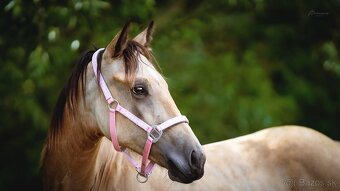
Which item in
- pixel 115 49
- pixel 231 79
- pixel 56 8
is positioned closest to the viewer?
pixel 115 49

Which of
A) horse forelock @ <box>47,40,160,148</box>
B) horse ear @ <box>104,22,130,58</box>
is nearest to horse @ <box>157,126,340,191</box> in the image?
horse forelock @ <box>47,40,160,148</box>

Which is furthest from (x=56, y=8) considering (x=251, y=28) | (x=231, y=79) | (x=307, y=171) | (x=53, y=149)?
(x=251, y=28)

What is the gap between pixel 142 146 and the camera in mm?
2904

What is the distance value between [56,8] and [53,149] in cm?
168

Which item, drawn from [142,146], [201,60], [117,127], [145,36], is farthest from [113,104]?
[201,60]

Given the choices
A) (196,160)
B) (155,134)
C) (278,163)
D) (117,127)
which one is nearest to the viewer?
(196,160)

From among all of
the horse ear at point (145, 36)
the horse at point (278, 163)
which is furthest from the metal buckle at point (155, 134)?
the horse at point (278, 163)

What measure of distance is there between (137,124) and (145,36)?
70 centimetres

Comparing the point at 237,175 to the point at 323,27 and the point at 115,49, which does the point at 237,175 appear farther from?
the point at 323,27

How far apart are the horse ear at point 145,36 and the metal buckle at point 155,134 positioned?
2.31 ft

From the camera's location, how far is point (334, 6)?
552cm

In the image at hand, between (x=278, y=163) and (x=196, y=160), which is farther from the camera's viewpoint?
(x=278, y=163)

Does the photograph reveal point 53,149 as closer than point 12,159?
Yes

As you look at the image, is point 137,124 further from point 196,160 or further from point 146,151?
point 196,160
